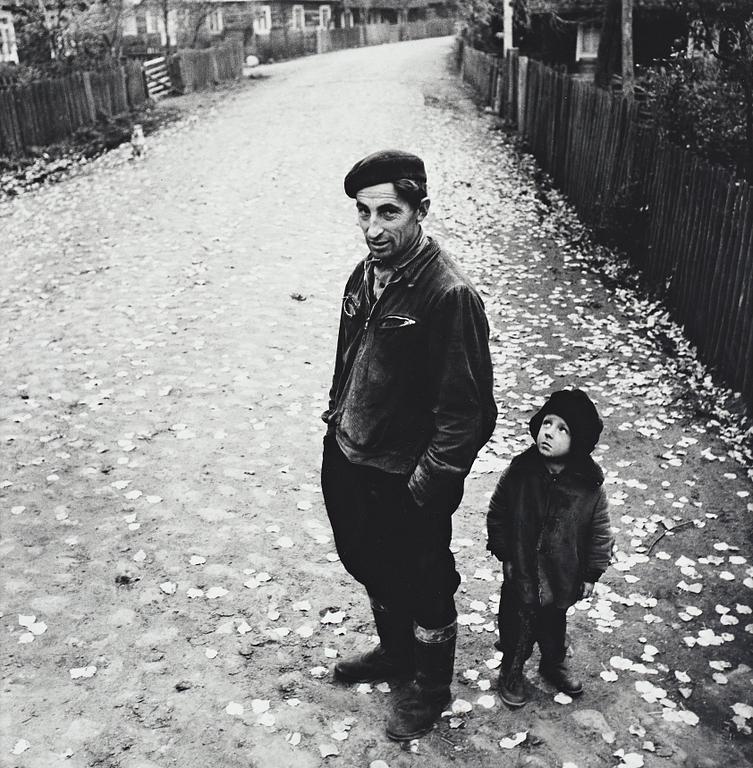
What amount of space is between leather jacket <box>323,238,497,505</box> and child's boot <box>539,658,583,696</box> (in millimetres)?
1305

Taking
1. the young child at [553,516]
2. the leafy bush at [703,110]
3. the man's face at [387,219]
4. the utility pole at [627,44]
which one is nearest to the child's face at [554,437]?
the young child at [553,516]

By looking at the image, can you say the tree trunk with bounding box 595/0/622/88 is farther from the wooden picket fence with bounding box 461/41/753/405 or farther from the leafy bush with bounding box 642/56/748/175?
the leafy bush with bounding box 642/56/748/175

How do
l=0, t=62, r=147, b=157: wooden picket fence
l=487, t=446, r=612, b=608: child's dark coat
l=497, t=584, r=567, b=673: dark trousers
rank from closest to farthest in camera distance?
l=487, t=446, r=612, b=608: child's dark coat, l=497, t=584, r=567, b=673: dark trousers, l=0, t=62, r=147, b=157: wooden picket fence

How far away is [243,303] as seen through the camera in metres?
9.75

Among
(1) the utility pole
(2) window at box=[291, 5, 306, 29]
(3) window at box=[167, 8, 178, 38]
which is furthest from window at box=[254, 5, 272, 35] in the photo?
(1) the utility pole

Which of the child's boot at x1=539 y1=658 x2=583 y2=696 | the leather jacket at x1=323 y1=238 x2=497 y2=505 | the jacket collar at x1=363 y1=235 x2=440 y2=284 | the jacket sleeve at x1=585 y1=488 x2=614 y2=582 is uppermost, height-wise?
the jacket collar at x1=363 y1=235 x2=440 y2=284

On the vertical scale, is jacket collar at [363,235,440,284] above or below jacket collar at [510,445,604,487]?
above

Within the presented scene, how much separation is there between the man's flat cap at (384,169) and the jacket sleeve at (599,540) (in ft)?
4.95

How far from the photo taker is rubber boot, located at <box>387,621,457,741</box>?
357 centimetres

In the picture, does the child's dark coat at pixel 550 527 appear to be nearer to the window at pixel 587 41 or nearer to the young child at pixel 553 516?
the young child at pixel 553 516

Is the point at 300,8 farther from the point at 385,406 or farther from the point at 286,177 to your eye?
the point at 385,406

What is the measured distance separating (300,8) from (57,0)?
35610 mm

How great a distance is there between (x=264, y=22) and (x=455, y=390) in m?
55.8

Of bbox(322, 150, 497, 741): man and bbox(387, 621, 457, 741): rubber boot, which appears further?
bbox(387, 621, 457, 741): rubber boot
